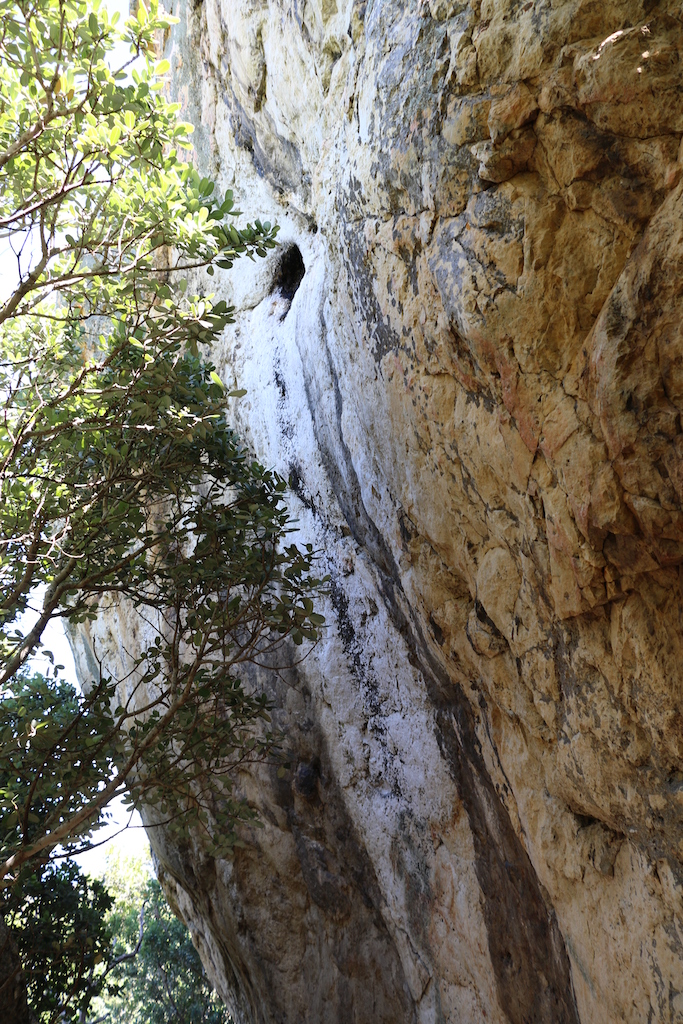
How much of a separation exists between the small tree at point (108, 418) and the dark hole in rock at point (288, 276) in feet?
5.18

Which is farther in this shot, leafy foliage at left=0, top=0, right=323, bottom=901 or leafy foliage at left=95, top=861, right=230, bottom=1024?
leafy foliage at left=95, top=861, right=230, bottom=1024

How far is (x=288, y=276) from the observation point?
6.12 m

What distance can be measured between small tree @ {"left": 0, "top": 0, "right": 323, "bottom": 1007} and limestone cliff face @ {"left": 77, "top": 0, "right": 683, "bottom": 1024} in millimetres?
659

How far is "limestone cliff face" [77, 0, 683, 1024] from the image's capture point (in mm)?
2578

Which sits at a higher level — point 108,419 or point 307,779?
point 108,419

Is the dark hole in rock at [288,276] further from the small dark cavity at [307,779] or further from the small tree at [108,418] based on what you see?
the small dark cavity at [307,779]

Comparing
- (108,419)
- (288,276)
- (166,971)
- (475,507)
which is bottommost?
(166,971)

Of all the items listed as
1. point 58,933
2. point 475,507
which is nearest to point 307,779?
point 475,507

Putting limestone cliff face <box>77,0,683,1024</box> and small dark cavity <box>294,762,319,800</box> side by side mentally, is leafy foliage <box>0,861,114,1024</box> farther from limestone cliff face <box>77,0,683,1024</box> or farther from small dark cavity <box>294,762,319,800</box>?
small dark cavity <box>294,762,319,800</box>

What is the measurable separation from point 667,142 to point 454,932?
13.5 feet

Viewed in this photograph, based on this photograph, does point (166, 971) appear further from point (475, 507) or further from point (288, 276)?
point (475, 507)

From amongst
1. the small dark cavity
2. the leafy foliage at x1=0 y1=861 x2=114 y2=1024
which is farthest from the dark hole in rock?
the leafy foliage at x1=0 y1=861 x2=114 y2=1024

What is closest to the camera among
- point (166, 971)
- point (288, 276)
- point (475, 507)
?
point (475, 507)

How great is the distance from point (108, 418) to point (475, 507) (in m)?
1.80
